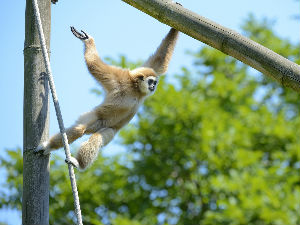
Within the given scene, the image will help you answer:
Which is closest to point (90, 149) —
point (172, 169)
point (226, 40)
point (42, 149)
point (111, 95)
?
point (111, 95)

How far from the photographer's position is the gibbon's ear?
6055mm

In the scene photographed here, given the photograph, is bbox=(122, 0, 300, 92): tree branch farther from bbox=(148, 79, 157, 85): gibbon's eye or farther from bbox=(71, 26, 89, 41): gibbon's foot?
bbox=(148, 79, 157, 85): gibbon's eye

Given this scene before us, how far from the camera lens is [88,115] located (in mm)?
5680

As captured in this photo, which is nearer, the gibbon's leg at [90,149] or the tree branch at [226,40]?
the tree branch at [226,40]

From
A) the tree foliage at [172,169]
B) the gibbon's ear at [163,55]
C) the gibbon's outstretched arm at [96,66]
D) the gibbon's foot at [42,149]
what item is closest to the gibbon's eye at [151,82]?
the gibbon's ear at [163,55]

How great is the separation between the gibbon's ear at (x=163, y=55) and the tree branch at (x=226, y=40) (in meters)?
2.16

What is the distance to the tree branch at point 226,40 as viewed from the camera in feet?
10.4

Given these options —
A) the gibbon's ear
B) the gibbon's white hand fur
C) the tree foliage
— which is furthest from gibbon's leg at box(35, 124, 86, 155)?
the tree foliage

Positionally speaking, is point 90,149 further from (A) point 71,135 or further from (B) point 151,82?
(B) point 151,82

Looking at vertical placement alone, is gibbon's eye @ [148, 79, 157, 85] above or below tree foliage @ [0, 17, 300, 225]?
below

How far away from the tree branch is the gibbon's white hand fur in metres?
1.97

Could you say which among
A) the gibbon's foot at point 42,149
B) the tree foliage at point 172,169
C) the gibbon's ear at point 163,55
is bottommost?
the gibbon's foot at point 42,149

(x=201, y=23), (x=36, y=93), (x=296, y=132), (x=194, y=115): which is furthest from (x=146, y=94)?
(x=296, y=132)

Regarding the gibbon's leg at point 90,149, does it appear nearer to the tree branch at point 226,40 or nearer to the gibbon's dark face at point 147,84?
the gibbon's dark face at point 147,84
